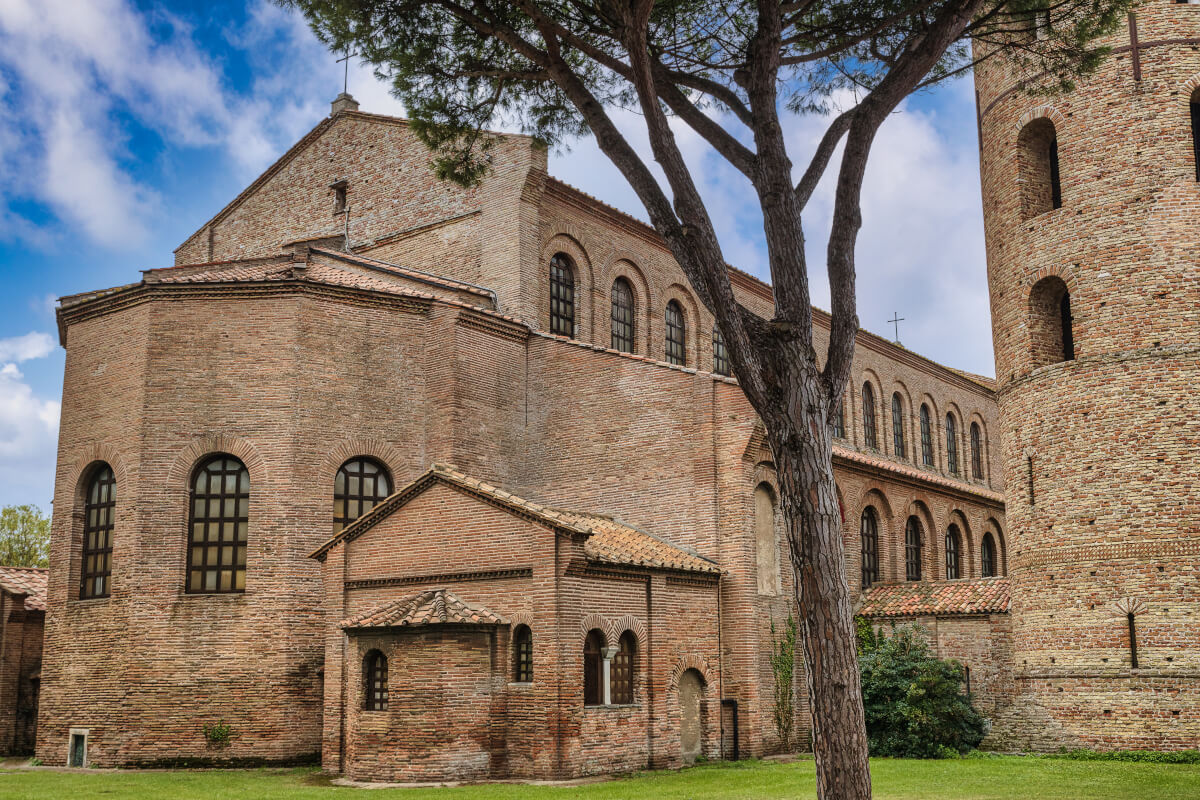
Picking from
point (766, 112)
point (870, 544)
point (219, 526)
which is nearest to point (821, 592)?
point (766, 112)

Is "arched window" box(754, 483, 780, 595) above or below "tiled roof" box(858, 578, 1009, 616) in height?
above

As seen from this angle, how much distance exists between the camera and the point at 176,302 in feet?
63.2

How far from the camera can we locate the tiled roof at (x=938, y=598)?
67.3 ft

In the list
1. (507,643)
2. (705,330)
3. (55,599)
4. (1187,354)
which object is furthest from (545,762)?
(705,330)

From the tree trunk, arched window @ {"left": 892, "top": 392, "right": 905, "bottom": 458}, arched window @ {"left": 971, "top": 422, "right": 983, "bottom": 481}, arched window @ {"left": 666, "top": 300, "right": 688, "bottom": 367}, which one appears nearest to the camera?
the tree trunk

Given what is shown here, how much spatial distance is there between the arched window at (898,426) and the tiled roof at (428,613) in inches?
879

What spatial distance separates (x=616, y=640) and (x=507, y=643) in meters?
1.63

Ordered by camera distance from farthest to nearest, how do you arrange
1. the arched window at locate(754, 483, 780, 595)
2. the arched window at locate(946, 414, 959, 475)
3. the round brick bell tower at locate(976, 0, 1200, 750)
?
1. the arched window at locate(946, 414, 959, 475)
2. the arched window at locate(754, 483, 780, 595)
3. the round brick bell tower at locate(976, 0, 1200, 750)

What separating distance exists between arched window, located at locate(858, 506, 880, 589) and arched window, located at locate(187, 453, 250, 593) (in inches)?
499

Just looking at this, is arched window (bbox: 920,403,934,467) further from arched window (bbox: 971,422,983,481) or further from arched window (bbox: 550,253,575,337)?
arched window (bbox: 550,253,575,337)

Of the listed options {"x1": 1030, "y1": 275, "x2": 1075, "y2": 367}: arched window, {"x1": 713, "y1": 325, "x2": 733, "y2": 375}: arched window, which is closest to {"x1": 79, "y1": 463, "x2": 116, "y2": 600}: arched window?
{"x1": 713, "y1": 325, "x2": 733, "y2": 375}: arched window

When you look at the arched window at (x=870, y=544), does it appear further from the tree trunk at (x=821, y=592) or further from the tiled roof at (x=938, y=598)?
the tree trunk at (x=821, y=592)

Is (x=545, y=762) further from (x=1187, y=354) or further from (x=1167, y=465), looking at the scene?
(x=1187, y=354)

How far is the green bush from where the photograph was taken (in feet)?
61.5
